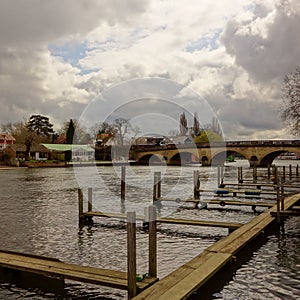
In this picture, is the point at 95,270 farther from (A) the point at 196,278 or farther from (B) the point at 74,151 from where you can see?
(B) the point at 74,151

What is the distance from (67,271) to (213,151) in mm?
68930

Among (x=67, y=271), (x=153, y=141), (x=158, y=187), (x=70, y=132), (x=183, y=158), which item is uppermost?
(x=70, y=132)

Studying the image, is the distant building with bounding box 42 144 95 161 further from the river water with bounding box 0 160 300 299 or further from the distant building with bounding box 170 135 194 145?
the river water with bounding box 0 160 300 299

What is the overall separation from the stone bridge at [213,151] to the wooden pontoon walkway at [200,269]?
55101 millimetres

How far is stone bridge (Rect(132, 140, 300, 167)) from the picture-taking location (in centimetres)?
6525

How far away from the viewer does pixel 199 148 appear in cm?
7638

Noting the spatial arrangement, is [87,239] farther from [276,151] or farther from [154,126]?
[276,151]

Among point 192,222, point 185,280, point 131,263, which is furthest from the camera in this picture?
point 192,222

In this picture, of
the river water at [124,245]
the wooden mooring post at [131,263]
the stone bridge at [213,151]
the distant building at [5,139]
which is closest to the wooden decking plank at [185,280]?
the wooden mooring post at [131,263]

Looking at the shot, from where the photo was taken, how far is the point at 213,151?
74.8 m

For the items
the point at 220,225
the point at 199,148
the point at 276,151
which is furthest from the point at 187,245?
the point at 199,148

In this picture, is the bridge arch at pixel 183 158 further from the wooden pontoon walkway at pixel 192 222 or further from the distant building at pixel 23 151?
the wooden pontoon walkway at pixel 192 222

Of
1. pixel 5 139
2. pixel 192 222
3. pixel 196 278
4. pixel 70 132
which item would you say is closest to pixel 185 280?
pixel 196 278

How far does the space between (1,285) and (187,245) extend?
538cm
